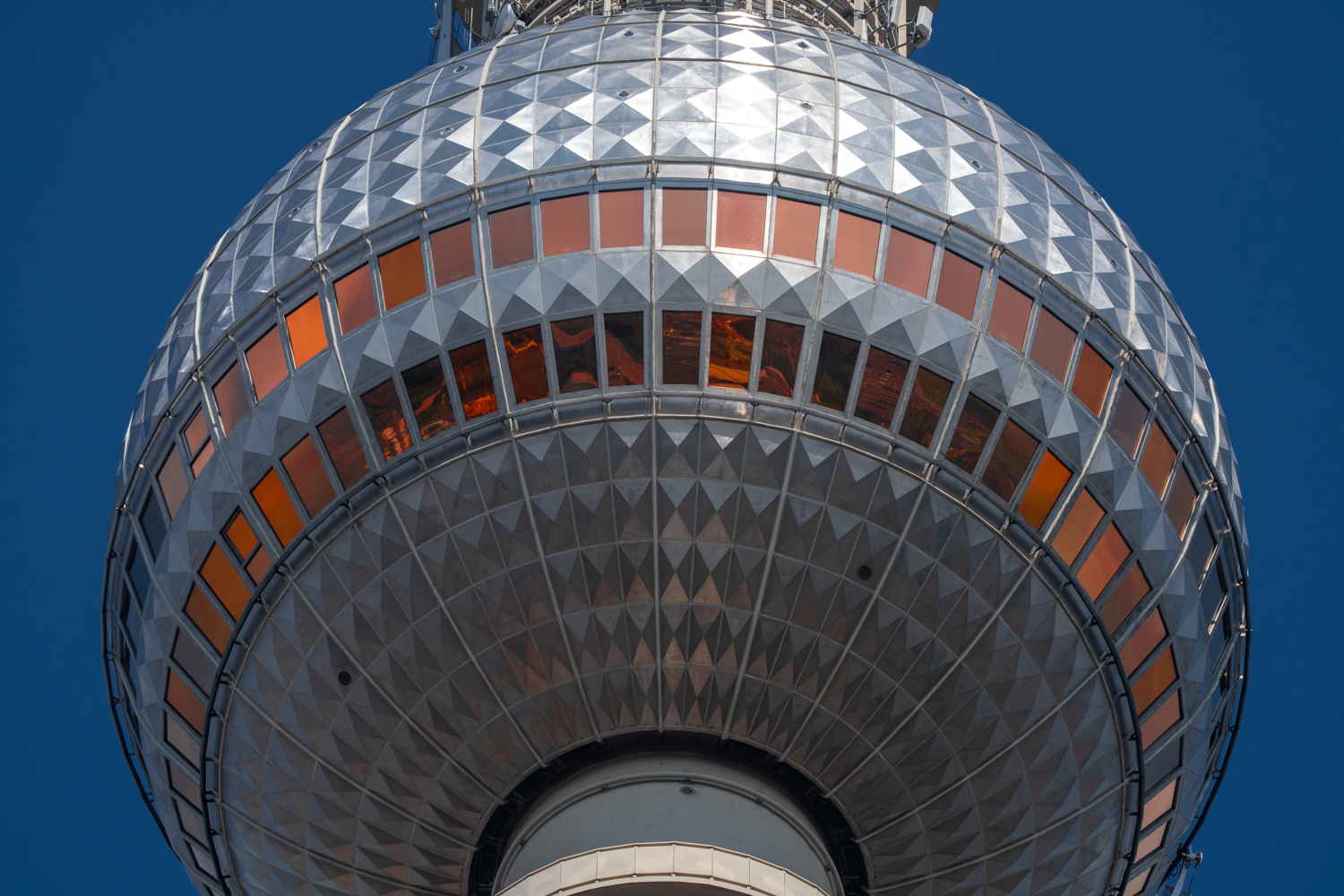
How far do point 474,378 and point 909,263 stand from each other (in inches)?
288

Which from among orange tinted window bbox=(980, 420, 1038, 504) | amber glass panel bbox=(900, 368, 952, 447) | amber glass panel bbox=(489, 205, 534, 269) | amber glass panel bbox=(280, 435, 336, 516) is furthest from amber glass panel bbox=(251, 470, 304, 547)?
orange tinted window bbox=(980, 420, 1038, 504)

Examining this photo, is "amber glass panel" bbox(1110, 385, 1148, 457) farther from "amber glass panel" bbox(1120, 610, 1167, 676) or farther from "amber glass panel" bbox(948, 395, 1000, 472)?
"amber glass panel" bbox(1120, 610, 1167, 676)

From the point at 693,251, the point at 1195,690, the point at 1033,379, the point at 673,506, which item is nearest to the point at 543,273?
the point at 693,251

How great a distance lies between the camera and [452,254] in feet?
85.9

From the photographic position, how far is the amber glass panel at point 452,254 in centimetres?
2592

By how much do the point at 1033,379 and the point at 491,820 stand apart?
38.6ft

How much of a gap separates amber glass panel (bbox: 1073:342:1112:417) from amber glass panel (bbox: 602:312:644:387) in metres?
7.35

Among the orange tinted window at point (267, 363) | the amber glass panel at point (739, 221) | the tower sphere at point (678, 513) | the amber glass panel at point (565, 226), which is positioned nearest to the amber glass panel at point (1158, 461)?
the tower sphere at point (678, 513)

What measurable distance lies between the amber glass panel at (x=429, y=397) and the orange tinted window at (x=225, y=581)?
429 centimetres

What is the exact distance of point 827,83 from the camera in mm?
28547

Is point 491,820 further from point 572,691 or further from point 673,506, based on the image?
point 673,506

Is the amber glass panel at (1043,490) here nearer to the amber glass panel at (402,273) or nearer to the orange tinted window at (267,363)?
the amber glass panel at (402,273)

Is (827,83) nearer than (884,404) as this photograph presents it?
No

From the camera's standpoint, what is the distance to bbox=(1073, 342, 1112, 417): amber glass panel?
26.6m
